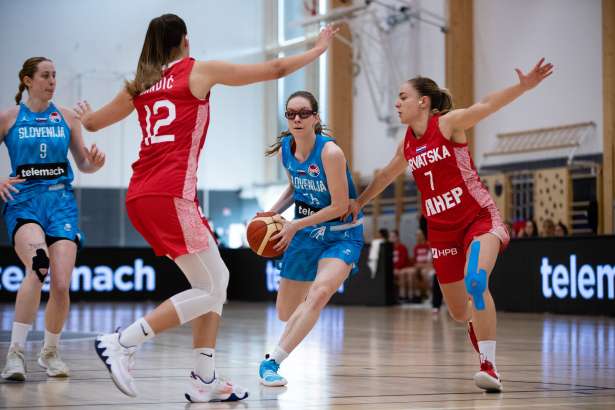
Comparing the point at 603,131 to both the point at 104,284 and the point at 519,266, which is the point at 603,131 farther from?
the point at 104,284

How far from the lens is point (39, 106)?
19.6ft

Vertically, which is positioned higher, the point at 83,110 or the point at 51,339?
the point at 83,110

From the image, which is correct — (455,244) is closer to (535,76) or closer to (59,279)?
(535,76)

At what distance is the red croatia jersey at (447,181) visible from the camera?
18.1ft

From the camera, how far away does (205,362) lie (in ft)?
15.6

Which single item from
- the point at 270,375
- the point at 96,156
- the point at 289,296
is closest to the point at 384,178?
the point at 289,296

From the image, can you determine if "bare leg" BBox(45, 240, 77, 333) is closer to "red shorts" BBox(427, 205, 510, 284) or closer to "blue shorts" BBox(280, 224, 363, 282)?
"blue shorts" BBox(280, 224, 363, 282)

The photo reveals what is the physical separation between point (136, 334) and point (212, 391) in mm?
578

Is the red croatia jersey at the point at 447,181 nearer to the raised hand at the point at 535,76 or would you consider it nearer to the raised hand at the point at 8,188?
the raised hand at the point at 535,76

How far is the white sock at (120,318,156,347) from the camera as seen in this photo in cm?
439

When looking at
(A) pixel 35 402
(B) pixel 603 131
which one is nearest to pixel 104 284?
(B) pixel 603 131

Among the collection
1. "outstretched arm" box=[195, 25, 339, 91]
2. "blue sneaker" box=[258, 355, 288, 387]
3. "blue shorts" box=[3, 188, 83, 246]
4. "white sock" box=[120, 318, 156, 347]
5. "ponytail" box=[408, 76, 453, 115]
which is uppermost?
"ponytail" box=[408, 76, 453, 115]

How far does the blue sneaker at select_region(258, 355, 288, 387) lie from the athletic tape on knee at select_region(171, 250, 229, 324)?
965mm

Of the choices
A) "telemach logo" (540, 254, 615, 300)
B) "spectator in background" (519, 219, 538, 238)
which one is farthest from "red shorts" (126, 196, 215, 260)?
"spectator in background" (519, 219, 538, 238)
